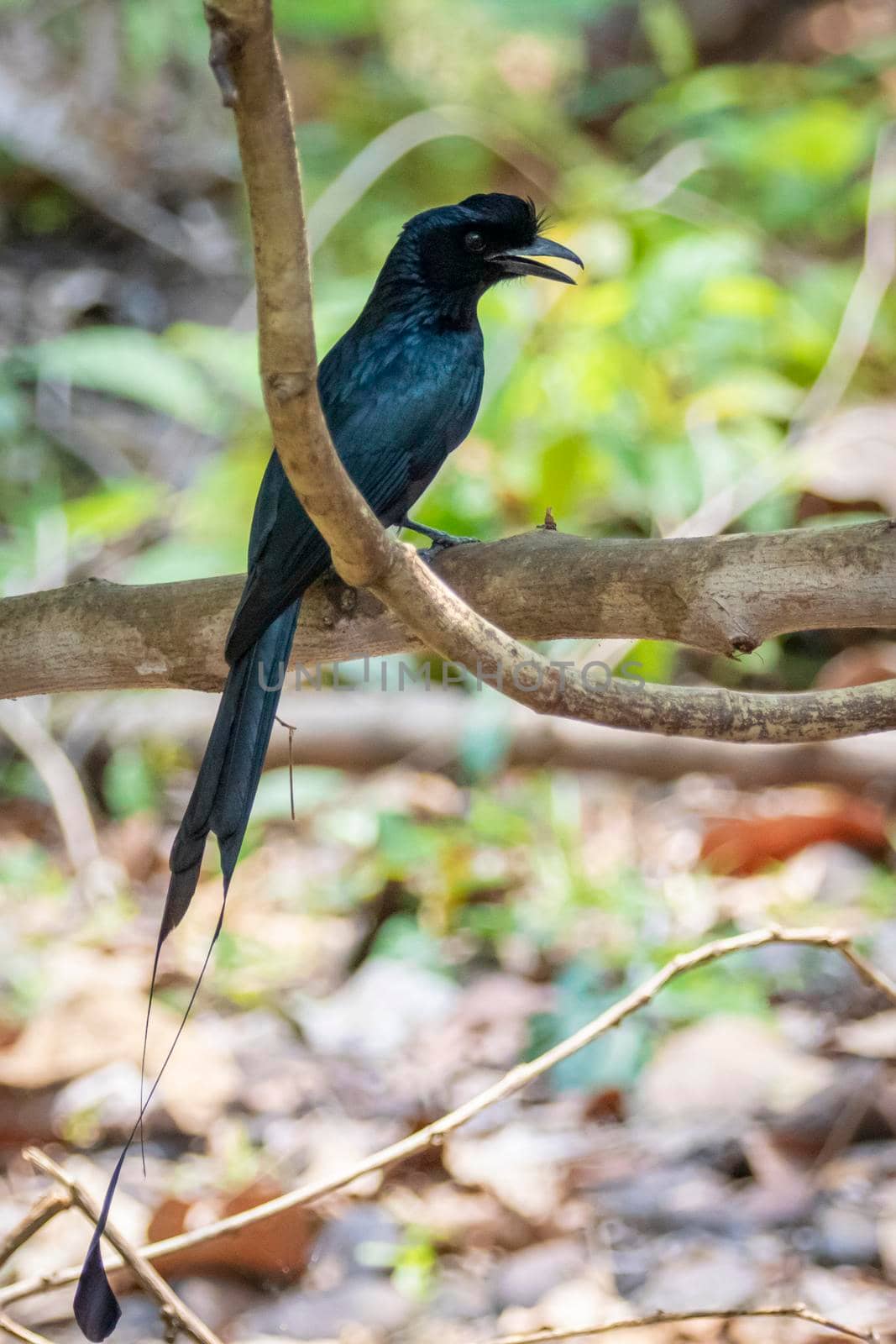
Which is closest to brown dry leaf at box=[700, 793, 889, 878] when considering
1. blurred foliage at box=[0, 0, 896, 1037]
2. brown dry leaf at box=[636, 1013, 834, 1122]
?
blurred foliage at box=[0, 0, 896, 1037]

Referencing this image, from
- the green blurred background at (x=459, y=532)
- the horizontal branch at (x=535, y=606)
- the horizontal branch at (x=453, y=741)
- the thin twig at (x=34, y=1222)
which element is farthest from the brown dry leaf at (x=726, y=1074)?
the thin twig at (x=34, y=1222)

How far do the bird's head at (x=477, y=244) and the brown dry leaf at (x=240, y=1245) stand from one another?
1766 millimetres

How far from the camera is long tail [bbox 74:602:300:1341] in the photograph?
1.47 meters

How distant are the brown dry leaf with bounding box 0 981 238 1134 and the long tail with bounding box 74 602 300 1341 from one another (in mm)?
945

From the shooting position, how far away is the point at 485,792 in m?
4.02

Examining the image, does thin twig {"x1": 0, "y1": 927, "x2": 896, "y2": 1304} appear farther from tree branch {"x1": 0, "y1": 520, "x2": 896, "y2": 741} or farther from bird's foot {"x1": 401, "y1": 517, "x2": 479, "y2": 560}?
bird's foot {"x1": 401, "y1": 517, "x2": 479, "y2": 560}

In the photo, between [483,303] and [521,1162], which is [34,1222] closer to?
[521,1162]

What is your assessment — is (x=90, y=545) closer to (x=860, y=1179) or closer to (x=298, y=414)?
(x=860, y=1179)

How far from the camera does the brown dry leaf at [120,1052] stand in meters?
2.71

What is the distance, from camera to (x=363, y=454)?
2234 millimetres

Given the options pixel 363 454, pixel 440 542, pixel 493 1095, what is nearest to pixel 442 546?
pixel 440 542

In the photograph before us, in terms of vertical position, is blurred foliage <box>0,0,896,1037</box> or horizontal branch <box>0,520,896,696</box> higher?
blurred foliage <box>0,0,896,1037</box>

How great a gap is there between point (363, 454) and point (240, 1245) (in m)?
1.35

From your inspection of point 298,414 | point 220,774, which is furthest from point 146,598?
point 298,414
